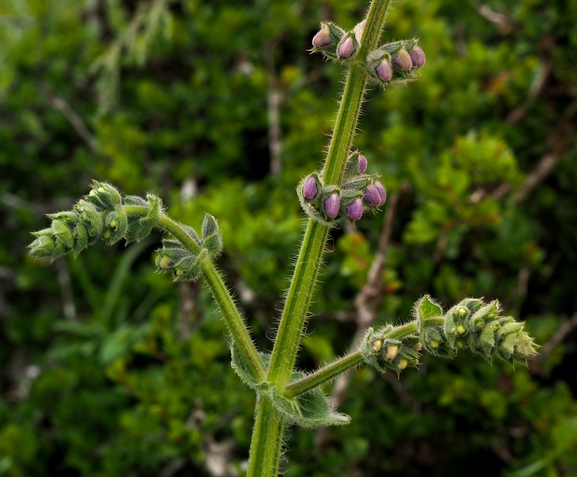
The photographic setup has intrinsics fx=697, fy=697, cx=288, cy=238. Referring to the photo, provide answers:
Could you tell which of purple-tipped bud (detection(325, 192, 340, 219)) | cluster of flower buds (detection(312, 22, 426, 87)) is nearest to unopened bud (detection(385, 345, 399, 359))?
purple-tipped bud (detection(325, 192, 340, 219))

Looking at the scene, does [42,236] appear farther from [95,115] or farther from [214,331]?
[95,115]

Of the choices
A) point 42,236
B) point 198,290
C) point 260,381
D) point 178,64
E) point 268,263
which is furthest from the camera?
point 178,64

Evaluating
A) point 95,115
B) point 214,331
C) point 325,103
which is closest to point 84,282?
point 214,331

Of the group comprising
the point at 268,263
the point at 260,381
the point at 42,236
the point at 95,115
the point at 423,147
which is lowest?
the point at 260,381

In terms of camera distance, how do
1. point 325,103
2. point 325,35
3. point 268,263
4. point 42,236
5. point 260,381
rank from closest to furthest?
1. point 42,236
2. point 325,35
3. point 260,381
4. point 268,263
5. point 325,103

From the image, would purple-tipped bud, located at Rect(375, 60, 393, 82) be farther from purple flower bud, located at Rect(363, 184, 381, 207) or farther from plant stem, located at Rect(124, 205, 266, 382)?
plant stem, located at Rect(124, 205, 266, 382)

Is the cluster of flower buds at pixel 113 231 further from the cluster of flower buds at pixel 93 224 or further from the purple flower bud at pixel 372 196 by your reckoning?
the purple flower bud at pixel 372 196
